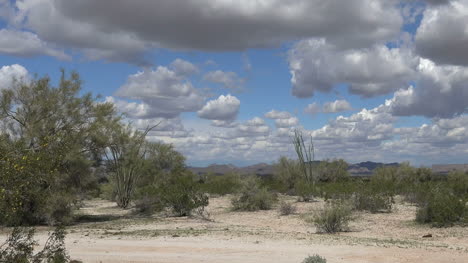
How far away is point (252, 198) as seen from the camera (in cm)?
2948

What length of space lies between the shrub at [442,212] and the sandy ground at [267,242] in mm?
630

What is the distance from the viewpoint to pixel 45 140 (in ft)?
29.7

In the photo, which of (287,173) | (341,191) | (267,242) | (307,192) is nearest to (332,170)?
(287,173)

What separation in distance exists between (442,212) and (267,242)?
29.9ft

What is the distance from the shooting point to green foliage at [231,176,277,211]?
96.7 ft

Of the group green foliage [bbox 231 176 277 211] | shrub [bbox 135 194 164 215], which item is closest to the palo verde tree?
shrub [bbox 135 194 164 215]

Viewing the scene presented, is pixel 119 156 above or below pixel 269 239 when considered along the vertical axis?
above

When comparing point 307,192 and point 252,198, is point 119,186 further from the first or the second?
point 307,192

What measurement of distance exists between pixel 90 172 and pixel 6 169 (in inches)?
692

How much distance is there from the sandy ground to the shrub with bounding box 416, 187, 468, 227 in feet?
2.07

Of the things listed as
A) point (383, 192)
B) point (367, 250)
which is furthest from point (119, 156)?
point (367, 250)

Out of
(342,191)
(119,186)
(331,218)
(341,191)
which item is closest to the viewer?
(331,218)

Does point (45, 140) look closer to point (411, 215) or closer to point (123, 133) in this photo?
point (411, 215)

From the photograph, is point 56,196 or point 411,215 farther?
point 411,215
